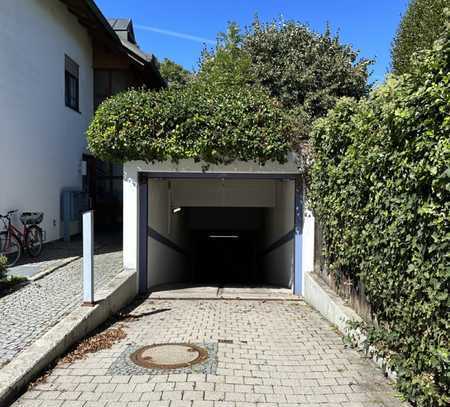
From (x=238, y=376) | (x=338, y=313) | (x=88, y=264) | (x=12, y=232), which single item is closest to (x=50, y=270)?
(x=12, y=232)

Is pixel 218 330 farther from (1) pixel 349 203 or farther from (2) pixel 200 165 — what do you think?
(2) pixel 200 165

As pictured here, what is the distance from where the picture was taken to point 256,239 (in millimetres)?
17609

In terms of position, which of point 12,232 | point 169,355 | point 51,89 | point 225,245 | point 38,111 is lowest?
point 225,245

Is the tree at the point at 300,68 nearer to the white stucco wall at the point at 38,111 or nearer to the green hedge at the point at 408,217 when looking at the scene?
the white stucco wall at the point at 38,111

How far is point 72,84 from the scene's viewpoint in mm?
13719

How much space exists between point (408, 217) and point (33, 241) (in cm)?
802

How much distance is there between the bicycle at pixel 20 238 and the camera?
339 inches

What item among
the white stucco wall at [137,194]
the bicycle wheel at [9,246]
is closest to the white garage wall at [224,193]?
the white stucco wall at [137,194]

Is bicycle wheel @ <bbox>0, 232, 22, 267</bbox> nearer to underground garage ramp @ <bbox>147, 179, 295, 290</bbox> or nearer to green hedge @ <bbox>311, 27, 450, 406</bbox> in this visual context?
underground garage ramp @ <bbox>147, 179, 295, 290</bbox>

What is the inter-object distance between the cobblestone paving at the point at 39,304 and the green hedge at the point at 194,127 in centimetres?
231

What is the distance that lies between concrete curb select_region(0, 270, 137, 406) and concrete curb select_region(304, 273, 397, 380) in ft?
10.4

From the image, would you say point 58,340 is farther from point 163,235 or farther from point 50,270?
point 163,235

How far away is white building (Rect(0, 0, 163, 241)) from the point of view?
31.0 ft

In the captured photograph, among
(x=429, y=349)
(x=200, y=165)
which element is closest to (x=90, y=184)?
(x=200, y=165)
